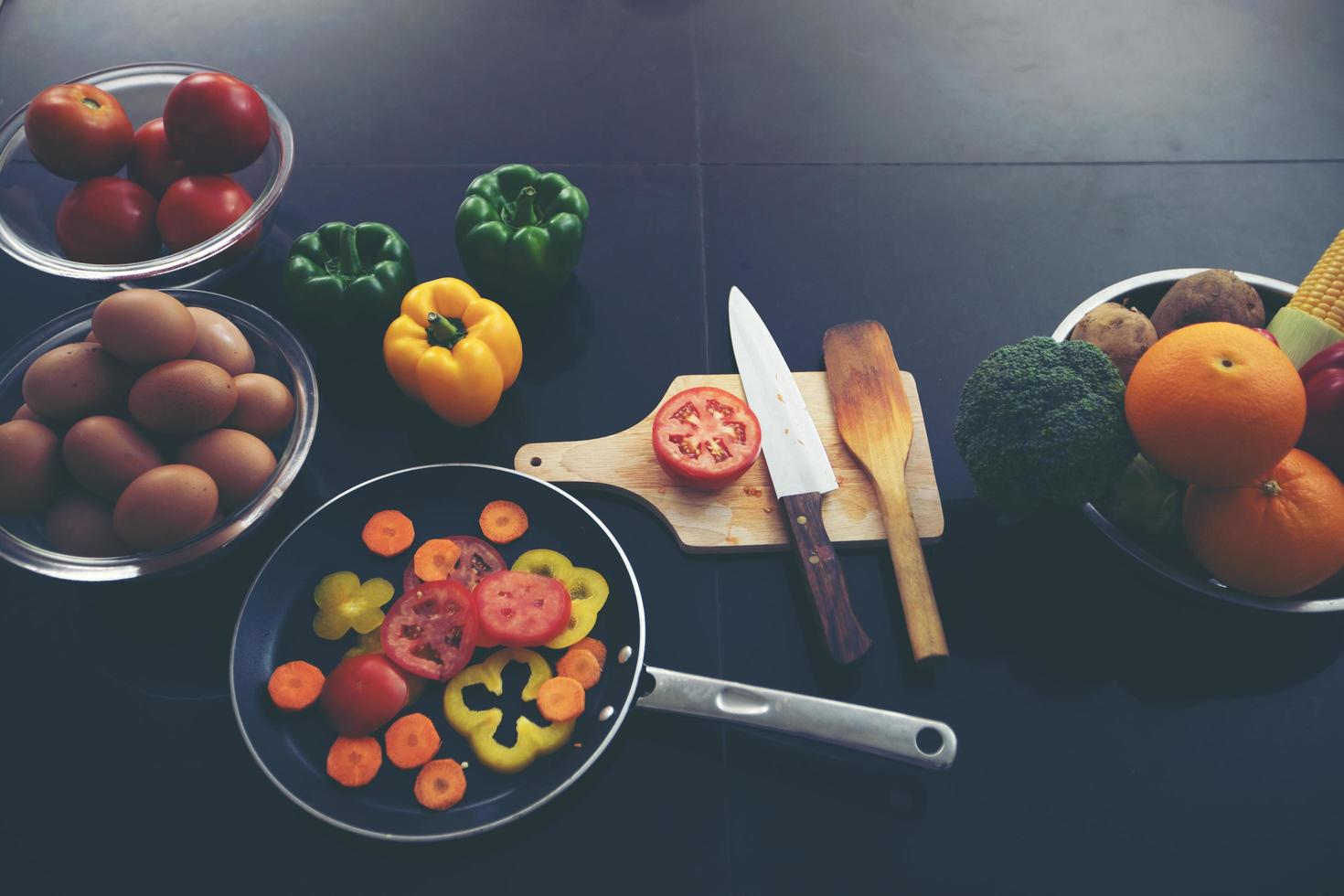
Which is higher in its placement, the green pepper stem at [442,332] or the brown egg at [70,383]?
the brown egg at [70,383]

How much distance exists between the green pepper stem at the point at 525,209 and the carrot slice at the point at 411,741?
76 centimetres

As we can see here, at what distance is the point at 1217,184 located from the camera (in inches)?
64.7

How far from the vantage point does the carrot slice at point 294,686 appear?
108 cm

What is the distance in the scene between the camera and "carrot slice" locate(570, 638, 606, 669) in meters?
1.12

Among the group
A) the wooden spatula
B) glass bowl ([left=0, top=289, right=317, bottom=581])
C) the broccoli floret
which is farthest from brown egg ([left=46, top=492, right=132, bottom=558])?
the broccoli floret

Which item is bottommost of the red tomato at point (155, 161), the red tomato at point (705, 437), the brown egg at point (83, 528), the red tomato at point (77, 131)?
the red tomato at point (705, 437)

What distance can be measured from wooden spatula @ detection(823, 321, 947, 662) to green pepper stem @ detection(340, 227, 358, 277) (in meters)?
0.75

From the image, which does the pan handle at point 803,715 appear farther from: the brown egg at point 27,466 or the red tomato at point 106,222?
the red tomato at point 106,222

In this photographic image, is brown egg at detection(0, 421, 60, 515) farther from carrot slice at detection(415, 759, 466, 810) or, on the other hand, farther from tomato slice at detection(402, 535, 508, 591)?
carrot slice at detection(415, 759, 466, 810)

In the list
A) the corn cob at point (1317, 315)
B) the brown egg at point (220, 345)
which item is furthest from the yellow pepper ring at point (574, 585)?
the corn cob at point (1317, 315)

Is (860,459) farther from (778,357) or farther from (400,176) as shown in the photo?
(400,176)

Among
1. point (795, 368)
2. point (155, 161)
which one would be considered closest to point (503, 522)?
point (795, 368)

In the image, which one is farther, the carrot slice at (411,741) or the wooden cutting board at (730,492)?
the wooden cutting board at (730,492)

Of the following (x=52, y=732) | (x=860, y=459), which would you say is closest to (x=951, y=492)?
(x=860, y=459)
